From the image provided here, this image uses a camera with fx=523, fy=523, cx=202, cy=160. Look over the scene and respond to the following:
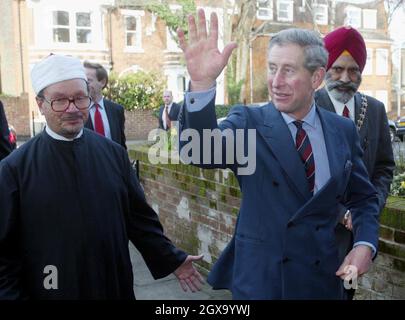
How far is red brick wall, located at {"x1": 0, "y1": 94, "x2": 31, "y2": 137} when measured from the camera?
27.4m

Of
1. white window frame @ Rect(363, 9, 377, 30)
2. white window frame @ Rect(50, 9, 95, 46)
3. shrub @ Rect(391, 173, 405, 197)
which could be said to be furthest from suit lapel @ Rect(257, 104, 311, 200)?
white window frame @ Rect(363, 9, 377, 30)

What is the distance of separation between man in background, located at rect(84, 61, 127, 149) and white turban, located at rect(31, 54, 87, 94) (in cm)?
277

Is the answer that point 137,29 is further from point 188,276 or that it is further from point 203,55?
point 203,55

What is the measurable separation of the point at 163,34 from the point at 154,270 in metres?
31.6

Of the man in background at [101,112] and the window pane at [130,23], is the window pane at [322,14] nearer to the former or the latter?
the window pane at [130,23]

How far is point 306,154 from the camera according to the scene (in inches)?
100.0

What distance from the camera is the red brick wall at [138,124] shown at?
93.7 feet

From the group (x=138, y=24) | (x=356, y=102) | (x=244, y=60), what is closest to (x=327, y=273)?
(x=356, y=102)

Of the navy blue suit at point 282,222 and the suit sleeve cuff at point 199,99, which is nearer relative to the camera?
the suit sleeve cuff at point 199,99

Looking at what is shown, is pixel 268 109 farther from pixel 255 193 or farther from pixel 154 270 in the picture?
pixel 154 270

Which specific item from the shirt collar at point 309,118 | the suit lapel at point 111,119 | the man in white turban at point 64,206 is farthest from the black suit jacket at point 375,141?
the suit lapel at point 111,119

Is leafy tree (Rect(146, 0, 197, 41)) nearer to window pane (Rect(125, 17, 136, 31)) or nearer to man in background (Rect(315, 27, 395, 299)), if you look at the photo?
window pane (Rect(125, 17, 136, 31))

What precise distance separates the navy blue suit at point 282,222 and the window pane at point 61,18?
30021 millimetres

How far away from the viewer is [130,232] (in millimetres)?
3055
